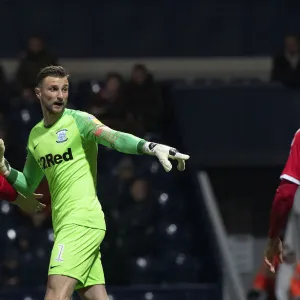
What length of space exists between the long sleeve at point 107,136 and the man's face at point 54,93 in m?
0.14

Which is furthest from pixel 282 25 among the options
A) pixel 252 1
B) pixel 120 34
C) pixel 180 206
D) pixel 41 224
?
pixel 41 224

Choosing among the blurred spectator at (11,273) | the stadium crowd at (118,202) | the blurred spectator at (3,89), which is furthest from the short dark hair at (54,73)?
the blurred spectator at (3,89)

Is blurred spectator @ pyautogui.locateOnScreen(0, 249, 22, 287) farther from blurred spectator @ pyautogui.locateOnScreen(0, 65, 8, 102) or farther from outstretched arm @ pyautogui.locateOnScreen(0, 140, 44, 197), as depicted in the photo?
outstretched arm @ pyautogui.locateOnScreen(0, 140, 44, 197)

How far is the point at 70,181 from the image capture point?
330 inches

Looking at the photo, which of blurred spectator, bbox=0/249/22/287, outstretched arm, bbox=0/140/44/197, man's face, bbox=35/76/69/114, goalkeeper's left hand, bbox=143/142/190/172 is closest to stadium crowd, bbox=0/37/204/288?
blurred spectator, bbox=0/249/22/287

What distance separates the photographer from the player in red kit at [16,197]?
8.95 metres

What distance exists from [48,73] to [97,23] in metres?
9.60

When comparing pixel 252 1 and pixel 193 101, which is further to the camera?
pixel 252 1

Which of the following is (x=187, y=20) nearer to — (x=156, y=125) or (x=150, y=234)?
(x=156, y=125)

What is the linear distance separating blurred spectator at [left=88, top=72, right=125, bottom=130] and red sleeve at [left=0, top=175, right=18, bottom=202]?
584 cm

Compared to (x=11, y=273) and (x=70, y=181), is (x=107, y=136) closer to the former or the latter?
(x=70, y=181)

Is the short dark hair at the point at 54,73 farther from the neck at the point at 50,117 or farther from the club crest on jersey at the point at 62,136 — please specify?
the club crest on jersey at the point at 62,136

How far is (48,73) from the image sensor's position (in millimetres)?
8438

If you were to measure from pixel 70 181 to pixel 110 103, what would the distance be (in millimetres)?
6767
